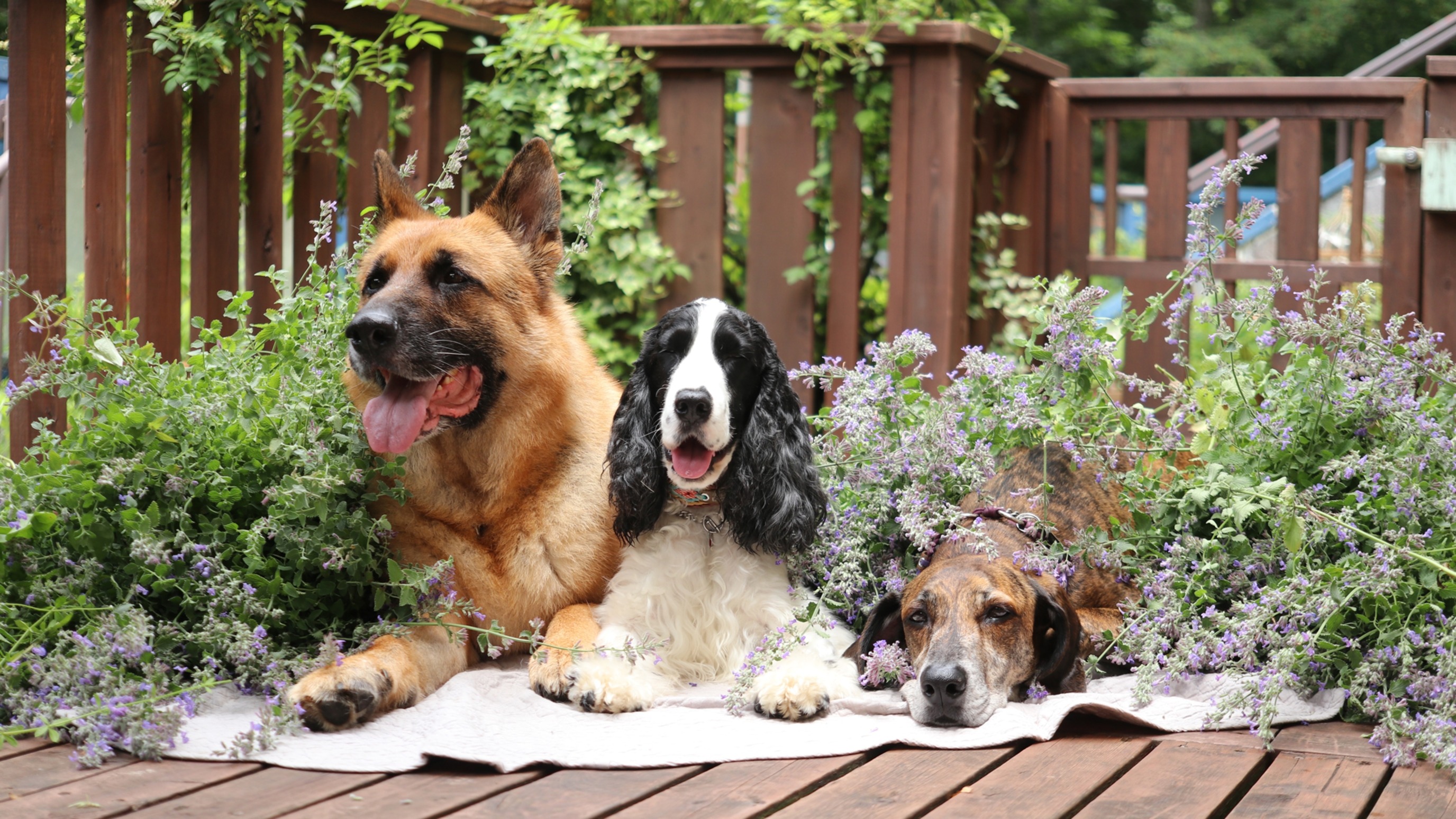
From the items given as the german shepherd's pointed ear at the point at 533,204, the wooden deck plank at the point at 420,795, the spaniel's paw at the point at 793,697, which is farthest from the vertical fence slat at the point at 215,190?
the spaniel's paw at the point at 793,697

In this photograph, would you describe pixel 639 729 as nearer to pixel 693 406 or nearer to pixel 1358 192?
pixel 693 406

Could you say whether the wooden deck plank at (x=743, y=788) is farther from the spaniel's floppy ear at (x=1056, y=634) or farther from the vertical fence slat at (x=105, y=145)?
the vertical fence slat at (x=105, y=145)

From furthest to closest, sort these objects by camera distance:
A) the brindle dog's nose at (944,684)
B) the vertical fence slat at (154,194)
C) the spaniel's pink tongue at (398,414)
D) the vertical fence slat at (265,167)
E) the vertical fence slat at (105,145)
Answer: the vertical fence slat at (265,167)
the vertical fence slat at (154,194)
the vertical fence slat at (105,145)
the spaniel's pink tongue at (398,414)
the brindle dog's nose at (944,684)

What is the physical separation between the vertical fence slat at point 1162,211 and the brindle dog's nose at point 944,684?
3.73 meters

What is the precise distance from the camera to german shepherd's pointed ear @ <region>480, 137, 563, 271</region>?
11.8 ft

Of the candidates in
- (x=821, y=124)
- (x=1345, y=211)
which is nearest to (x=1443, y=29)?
(x=1345, y=211)

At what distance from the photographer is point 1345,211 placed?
1148 centimetres

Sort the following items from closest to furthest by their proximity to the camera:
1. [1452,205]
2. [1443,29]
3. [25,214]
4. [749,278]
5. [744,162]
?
[25,214] < [1452,205] < [749,278] < [744,162] < [1443,29]

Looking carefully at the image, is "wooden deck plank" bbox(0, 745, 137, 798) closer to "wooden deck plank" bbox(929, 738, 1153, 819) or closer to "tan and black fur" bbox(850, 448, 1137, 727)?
"wooden deck plank" bbox(929, 738, 1153, 819)

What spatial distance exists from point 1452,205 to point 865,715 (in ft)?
13.7

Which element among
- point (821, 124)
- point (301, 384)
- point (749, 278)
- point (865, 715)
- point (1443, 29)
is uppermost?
point (1443, 29)

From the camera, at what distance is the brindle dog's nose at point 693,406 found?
3230 mm

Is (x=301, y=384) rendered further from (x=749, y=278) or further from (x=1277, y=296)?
(x=1277, y=296)

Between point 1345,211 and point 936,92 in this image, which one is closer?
point 936,92
